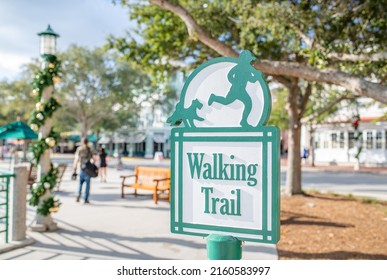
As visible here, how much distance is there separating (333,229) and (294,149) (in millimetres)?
4491

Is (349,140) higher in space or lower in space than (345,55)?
lower

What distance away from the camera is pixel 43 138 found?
6191mm

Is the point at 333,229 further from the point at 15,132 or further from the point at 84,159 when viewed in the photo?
the point at 15,132

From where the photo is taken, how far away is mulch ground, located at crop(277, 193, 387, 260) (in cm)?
525

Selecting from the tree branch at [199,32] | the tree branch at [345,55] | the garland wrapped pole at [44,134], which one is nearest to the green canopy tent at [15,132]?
the garland wrapped pole at [44,134]

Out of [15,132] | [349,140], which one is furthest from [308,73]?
[349,140]

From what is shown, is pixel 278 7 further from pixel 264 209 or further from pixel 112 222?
pixel 264 209

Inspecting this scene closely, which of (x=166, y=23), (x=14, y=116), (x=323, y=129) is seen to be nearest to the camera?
(x=166, y=23)

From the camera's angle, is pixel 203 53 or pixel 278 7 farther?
pixel 203 53

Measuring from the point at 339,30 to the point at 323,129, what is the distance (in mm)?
23585

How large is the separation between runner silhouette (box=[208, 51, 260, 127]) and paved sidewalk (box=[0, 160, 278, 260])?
348 cm

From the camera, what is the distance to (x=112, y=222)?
6895 millimetres

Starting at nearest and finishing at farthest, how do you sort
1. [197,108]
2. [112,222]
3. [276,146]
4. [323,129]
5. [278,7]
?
[276,146] → [197,108] → [112,222] → [278,7] → [323,129]
